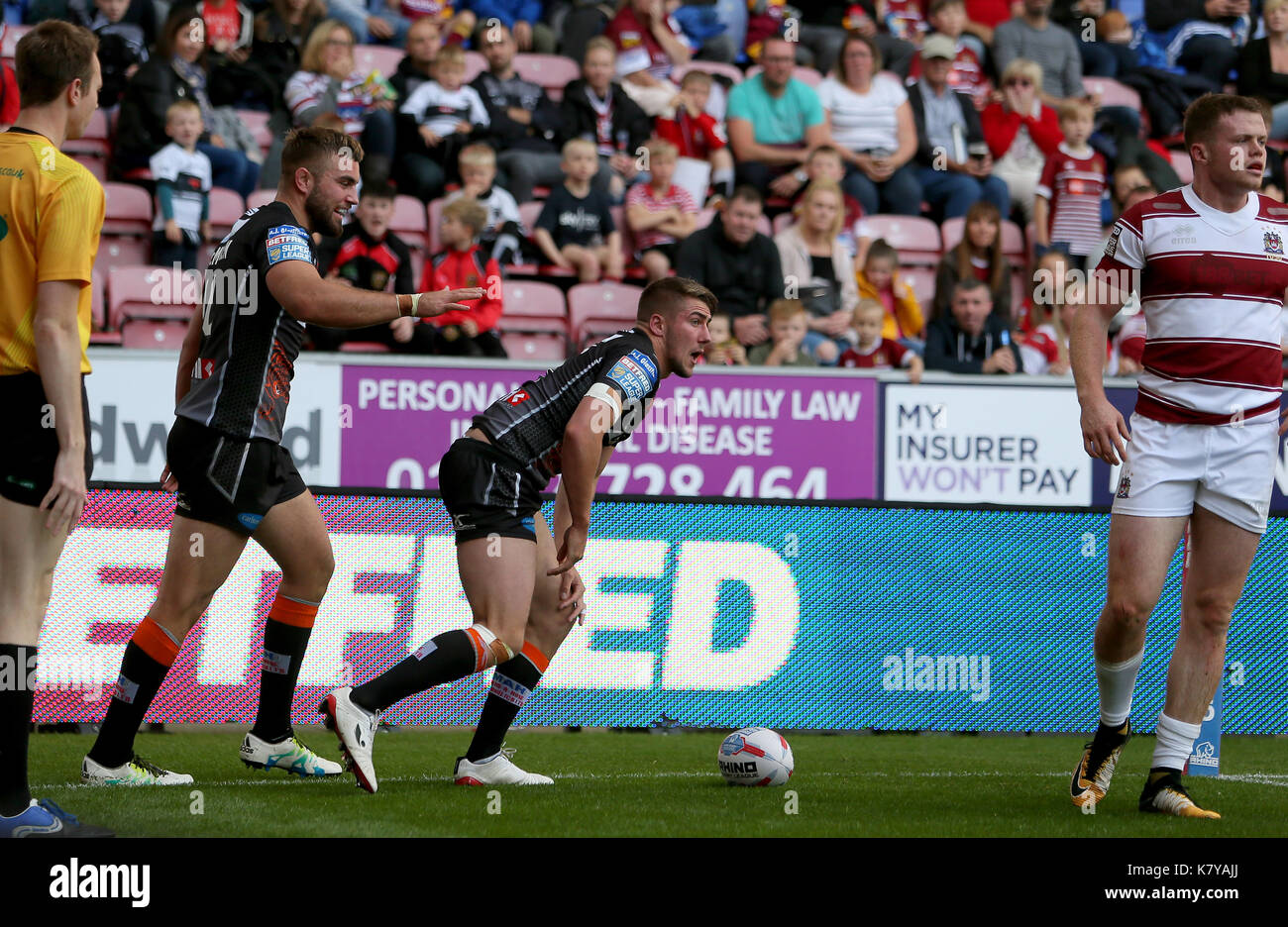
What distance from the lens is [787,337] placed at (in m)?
11.6

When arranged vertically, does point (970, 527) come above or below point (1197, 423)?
below

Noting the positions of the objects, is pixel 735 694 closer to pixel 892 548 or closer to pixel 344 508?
pixel 892 548

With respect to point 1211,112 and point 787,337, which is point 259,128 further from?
Result: point 1211,112

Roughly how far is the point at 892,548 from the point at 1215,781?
8.08 ft

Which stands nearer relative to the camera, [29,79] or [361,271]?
[29,79]

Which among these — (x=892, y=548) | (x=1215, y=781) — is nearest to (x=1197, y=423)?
(x=1215, y=781)

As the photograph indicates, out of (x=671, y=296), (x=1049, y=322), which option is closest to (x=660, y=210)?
(x=1049, y=322)

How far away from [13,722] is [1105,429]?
138 inches

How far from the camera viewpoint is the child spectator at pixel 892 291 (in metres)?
12.7

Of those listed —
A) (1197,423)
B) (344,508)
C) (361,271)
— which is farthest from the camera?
(361,271)

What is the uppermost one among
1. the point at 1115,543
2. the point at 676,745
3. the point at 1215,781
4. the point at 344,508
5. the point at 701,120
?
the point at 701,120

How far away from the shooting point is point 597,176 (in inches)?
519

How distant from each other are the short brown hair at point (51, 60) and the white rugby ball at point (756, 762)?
11.4ft

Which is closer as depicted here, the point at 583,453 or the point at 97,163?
the point at 583,453
